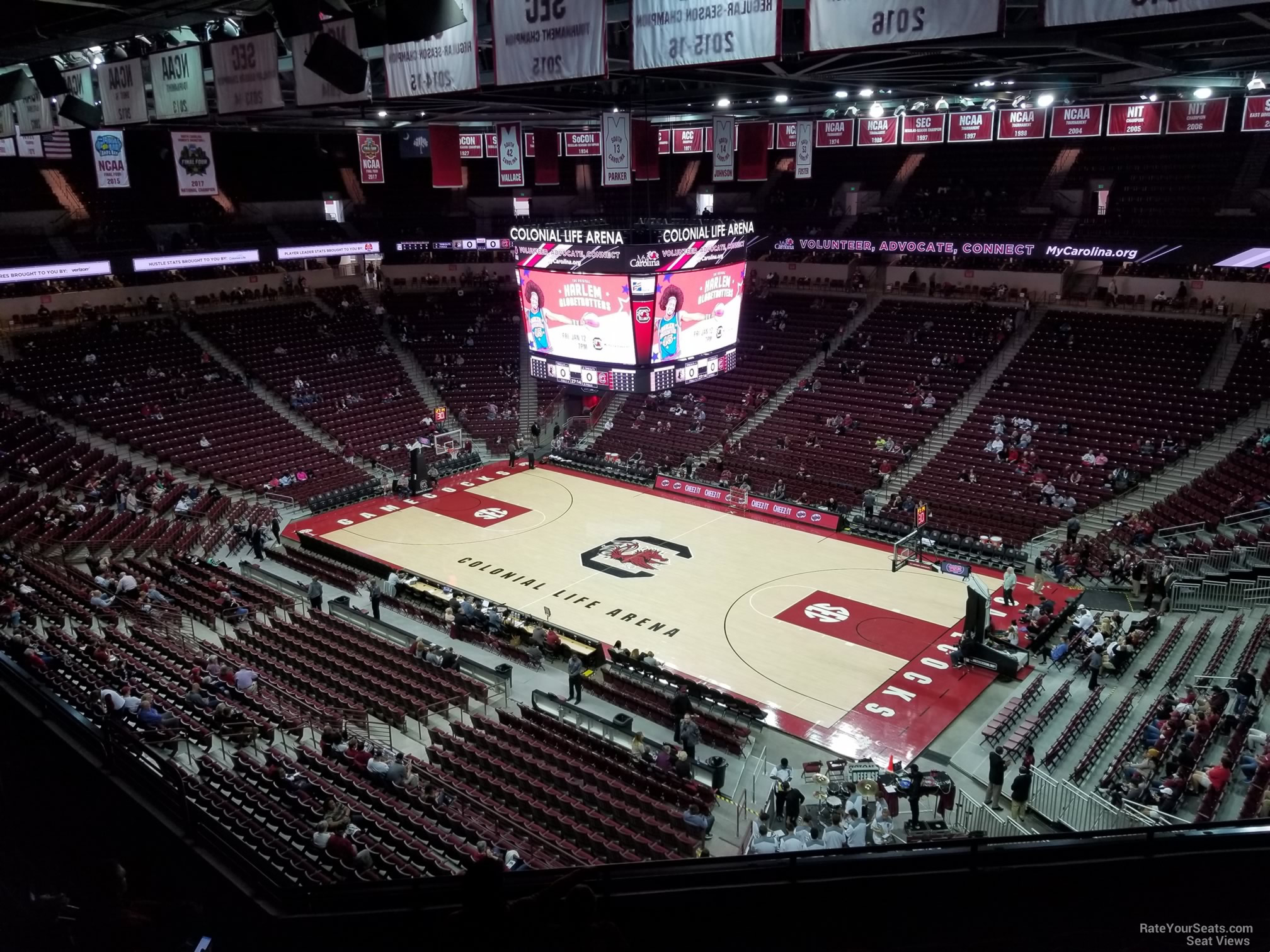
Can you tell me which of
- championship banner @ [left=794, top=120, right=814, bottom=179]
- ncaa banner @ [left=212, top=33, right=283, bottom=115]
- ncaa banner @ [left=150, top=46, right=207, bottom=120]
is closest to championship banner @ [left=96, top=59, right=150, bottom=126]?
ncaa banner @ [left=150, top=46, right=207, bottom=120]

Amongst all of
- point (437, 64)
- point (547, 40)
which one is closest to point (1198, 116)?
point (547, 40)

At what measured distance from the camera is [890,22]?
880 cm

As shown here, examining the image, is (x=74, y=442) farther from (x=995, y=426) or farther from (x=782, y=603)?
(x=995, y=426)

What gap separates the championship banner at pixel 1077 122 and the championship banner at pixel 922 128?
10.2 feet

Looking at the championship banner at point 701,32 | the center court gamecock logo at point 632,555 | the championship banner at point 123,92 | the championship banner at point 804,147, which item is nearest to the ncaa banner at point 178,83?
the championship banner at point 123,92

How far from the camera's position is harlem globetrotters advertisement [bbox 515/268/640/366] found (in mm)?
19344

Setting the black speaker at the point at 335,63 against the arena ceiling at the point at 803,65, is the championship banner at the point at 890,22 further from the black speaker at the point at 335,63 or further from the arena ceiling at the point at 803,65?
the black speaker at the point at 335,63

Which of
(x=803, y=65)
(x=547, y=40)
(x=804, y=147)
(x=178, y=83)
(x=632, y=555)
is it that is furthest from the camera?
(x=804, y=147)

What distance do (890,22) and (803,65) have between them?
9.75 metres

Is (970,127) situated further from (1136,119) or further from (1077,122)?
(1136,119)

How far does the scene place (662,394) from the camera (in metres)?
35.2

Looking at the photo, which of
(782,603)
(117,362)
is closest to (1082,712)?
(782,603)

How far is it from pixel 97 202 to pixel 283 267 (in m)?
7.30

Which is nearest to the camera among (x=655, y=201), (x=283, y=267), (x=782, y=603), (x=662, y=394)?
(x=782, y=603)
